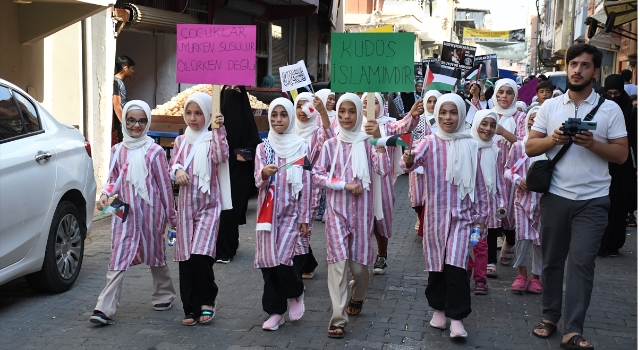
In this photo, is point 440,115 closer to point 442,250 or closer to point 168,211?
point 442,250

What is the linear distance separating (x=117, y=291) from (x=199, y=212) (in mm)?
783

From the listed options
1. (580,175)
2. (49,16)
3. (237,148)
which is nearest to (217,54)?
(237,148)

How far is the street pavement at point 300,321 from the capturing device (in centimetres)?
556

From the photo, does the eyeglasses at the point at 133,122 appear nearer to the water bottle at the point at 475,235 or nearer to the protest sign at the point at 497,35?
the water bottle at the point at 475,235

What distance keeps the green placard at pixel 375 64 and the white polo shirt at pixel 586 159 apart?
1.24 meters

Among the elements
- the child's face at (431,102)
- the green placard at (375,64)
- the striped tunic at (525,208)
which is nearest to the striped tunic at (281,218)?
the green placard at (375,64)

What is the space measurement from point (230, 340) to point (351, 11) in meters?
33.7

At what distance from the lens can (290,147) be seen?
19.9 feet

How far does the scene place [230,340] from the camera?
5.57 m

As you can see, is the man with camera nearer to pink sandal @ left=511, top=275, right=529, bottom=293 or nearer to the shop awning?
pink sandal @ left=511, top=275, right=529, bottom=293

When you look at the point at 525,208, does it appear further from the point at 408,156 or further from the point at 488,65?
the point at 488,65

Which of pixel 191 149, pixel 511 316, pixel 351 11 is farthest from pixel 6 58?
pixel 351 11

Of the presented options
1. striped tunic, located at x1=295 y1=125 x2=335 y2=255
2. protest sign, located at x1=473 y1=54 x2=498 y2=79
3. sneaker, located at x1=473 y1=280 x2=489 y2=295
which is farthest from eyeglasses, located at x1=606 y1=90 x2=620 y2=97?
protest sign, located at x1=473 y1=54 x2=498 y2=79

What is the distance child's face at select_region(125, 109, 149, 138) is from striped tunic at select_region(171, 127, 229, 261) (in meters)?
0.36
